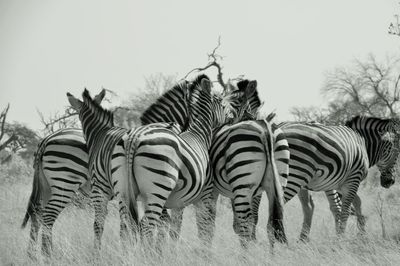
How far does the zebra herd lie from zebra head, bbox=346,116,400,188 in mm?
91

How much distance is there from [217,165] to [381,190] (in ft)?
29.3

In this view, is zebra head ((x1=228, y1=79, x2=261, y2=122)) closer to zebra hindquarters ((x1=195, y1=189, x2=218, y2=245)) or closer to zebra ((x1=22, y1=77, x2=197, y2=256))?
zebra hindquarters ((x1=195, y1=189, x2=218, y2=245))

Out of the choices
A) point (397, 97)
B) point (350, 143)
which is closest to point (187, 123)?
point (350, 143)

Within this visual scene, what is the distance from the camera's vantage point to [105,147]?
6664 millimetres

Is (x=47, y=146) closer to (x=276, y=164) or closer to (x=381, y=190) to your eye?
(x=276, y=164)

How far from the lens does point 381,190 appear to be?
14508mm

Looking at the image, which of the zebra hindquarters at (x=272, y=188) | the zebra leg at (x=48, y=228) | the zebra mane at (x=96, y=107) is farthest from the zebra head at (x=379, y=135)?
the zebra leg at (x=48, y=228)

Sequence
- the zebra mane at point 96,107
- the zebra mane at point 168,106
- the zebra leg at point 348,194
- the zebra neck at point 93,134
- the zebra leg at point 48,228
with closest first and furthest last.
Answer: the zebra leg at point 48,228 < the zebra neck at point 93,134 < the zebra mane at point 96,107 < the zebra mane at point 168,106 < the zebra leg at point 348,194

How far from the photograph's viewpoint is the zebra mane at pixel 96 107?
7391 millimetres

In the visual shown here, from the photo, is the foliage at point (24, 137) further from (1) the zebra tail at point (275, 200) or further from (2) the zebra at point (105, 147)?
(1) the zebra tail at point (275, 200)

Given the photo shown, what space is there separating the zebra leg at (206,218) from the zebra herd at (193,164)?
1 centimetres

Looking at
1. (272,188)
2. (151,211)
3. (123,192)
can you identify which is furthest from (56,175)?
(272,188)

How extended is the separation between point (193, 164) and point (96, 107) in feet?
6.53

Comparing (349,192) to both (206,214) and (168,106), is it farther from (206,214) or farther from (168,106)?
(168,106)
